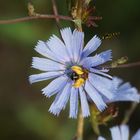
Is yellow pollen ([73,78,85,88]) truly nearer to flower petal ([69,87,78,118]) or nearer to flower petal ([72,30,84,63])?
flower petal ([69,87,78,118])

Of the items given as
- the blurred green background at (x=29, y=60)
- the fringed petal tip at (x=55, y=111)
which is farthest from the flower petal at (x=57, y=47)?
the blurred green background at (x=29, y=60)

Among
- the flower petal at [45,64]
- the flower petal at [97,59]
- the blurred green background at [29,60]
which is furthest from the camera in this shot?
the blurred green background at [29,60]

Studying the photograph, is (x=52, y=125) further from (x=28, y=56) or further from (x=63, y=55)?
(x=63, y=55)

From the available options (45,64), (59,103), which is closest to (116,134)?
(59,103)

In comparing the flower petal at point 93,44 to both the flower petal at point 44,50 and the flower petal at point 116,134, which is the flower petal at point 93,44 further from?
the flower petal at point 116,134

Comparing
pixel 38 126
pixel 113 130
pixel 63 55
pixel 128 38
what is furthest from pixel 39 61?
pixel 128 38

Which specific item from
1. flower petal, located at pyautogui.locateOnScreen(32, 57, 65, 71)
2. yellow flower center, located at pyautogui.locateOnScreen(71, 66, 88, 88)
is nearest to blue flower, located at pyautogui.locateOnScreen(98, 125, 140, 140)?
yellow flower center, located at pyautogui.locateOnScreen(71, 66, 88, 88)
